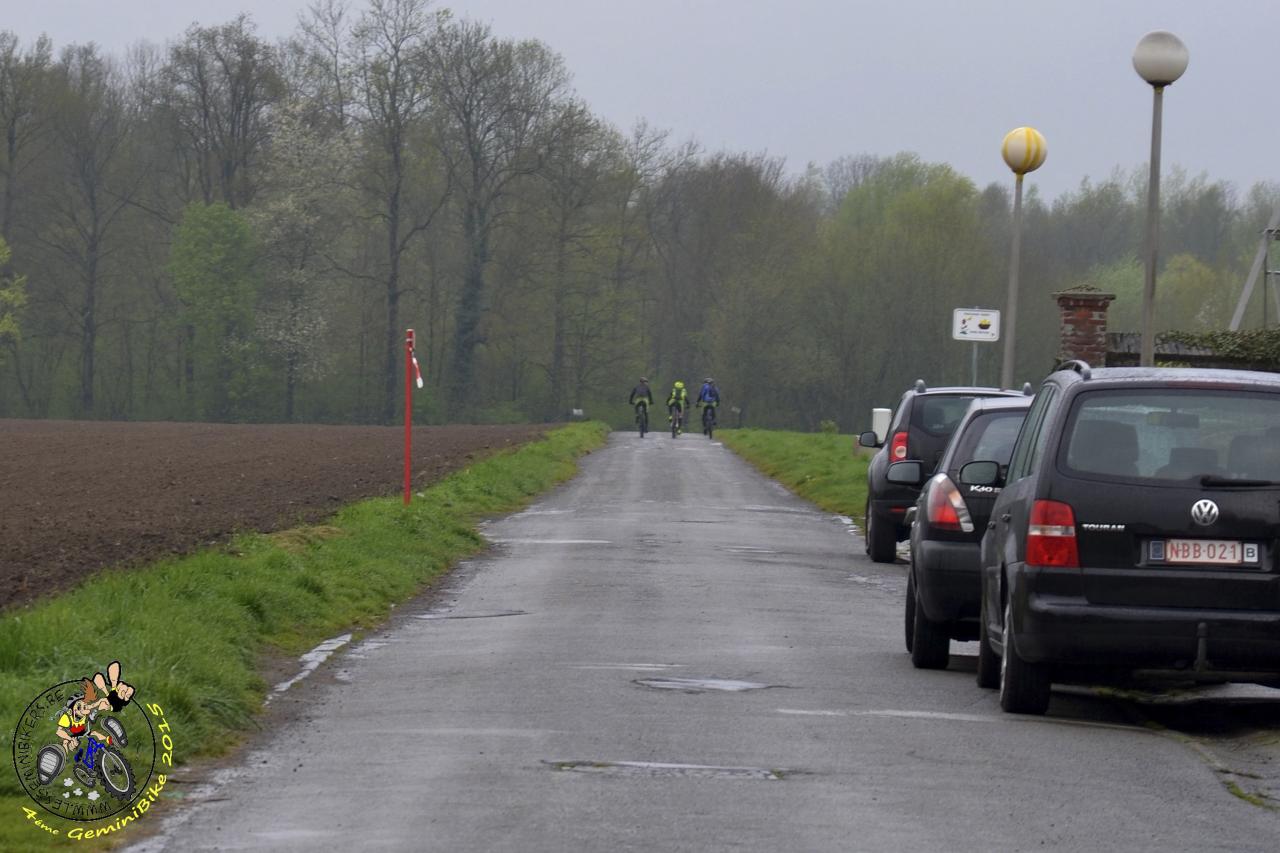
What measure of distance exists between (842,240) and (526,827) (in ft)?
256

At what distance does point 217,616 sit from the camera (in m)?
12.1

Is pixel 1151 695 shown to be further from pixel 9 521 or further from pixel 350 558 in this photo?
pixel 9 521

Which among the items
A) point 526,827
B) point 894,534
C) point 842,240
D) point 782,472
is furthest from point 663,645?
point 842,240

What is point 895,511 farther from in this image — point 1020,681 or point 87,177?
point 87,177

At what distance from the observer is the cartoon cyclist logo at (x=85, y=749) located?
690 cm

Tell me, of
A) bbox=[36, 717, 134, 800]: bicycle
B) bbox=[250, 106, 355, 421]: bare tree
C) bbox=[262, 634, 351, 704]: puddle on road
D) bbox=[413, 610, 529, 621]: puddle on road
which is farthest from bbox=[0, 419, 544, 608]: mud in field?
bbox=[250, 106, 355, 421]: bare tree

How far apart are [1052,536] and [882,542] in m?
Result: 11.0

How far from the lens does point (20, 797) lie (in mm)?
6883

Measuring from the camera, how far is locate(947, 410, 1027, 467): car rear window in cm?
1352

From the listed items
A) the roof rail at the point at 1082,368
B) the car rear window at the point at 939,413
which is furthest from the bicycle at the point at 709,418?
the roof rail at the point at 1082,368

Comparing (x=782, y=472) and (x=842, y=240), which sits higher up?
(x=842, y=240)

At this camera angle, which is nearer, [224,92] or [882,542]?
[882,542]

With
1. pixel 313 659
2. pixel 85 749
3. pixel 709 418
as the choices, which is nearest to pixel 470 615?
pixel 313 659

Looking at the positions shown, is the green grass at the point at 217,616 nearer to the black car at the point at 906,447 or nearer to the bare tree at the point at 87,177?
the black car at the point at 906,447
